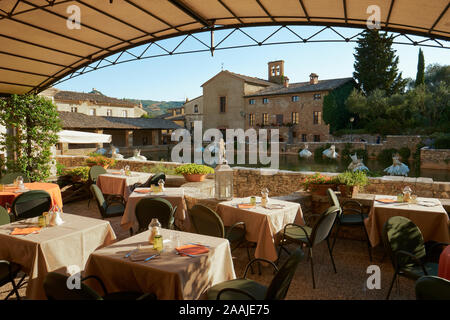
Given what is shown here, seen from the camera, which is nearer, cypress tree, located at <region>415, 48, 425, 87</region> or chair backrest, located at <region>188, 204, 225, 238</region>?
chair backrest, located at <region>188, 204, 225, 238</region>

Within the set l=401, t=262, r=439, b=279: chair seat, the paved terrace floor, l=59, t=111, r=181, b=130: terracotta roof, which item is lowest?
the paved terrace floor

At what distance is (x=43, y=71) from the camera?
8.32 m

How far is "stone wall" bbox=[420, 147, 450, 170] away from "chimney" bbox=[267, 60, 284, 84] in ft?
79.8

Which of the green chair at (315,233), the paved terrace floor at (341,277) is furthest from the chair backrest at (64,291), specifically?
the green chair at (315,233)

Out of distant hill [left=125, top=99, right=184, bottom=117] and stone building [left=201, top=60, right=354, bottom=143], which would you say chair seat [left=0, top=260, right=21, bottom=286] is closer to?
stone building [left=201, top=60, right=354, bottom=143]

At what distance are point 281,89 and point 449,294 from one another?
114 feet

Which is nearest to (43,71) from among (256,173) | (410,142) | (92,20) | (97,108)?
(92,20)

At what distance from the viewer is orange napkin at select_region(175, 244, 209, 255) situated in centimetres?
275

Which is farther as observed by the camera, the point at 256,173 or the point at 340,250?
the point at 256,173

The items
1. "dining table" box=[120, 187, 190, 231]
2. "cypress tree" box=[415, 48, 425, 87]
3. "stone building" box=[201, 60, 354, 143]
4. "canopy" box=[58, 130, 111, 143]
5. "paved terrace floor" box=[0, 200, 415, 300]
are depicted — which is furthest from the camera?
"stone building" box=[201, 60, 354, 143]

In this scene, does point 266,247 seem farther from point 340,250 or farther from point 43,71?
point 43,71

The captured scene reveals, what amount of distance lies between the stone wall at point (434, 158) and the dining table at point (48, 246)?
886 inches

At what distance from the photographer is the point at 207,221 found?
3.85 meters

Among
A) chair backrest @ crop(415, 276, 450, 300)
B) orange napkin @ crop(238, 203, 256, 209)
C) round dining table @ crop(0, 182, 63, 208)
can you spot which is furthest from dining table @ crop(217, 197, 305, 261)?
round dining table @ crop(0, 182, 63, 208)
